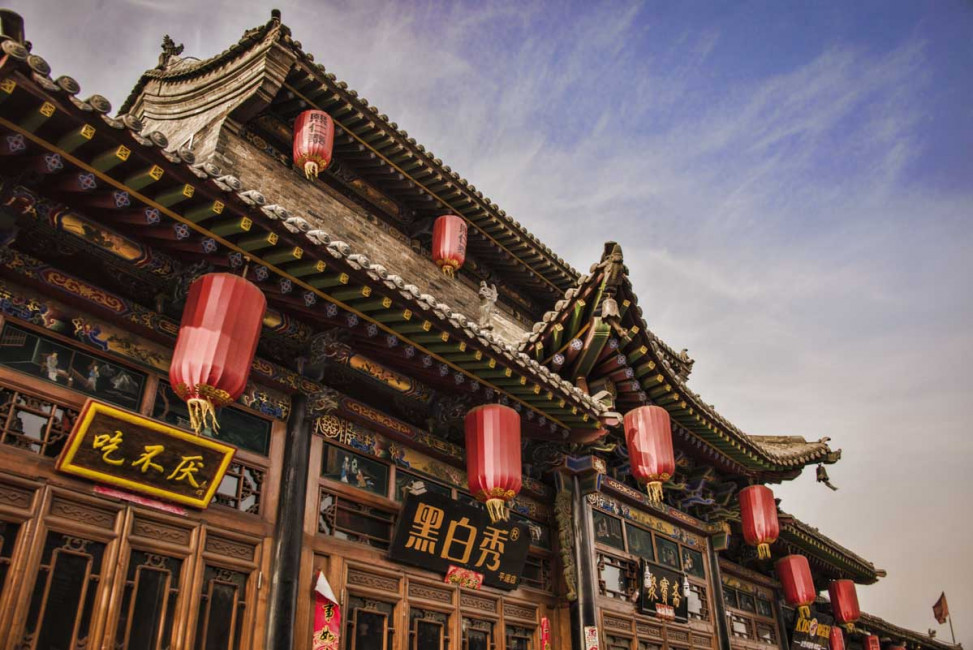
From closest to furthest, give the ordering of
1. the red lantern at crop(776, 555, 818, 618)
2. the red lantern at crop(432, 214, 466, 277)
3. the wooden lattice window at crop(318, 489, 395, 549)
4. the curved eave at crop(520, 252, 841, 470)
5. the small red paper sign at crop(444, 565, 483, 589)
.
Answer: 1. the wooden lattice window at crop(318, 489, 395, 549)
2. the small red paper sign at crop(444, 565, 483, 589)
3. the curved eave at crop(520, 252, 841, 470)
4. the red lantern at crop(432, 214, 466, 277)
5. the red lantern at crop(776, 555, 818, 618)

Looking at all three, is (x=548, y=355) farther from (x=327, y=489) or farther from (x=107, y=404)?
(x=107, y=404)

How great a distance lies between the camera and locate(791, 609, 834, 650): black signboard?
593 inches

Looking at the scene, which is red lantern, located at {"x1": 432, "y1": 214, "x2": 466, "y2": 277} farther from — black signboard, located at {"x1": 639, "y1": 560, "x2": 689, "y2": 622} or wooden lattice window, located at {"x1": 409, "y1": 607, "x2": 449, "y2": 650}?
wooden lattice window, located at {"x1": 409, "y1": 607, "x2": 449, "y2": 650}

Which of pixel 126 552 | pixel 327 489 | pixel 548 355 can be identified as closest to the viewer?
pixel 126 552

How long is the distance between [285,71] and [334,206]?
6.43 ft

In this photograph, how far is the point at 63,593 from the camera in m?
4.78

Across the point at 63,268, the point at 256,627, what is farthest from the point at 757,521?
the point at 63,268

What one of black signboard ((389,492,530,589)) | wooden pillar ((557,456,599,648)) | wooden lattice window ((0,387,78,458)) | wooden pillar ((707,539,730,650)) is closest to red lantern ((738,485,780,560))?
wooden pillar ((707,539,730,650))

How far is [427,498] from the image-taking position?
7.41 meters

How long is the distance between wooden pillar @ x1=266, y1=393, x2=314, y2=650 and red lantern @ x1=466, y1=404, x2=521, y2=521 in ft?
5.41

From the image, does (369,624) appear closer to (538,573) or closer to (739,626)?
(538,573)

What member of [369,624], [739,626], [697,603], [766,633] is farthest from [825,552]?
[369,624]

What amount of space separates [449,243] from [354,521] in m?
6.20

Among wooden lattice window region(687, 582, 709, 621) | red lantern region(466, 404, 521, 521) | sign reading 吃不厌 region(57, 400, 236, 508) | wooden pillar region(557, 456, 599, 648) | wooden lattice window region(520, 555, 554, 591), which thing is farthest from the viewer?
wooden lattice window region(687, 582, 709, 621)
